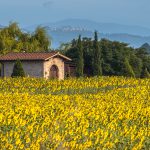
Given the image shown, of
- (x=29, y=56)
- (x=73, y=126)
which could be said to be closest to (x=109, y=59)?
(x=29, y=56)

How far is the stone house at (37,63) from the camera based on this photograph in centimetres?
5656

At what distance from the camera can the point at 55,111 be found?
60.0ft

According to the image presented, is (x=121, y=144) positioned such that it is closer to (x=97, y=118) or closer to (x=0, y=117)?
(x=97, y=118)

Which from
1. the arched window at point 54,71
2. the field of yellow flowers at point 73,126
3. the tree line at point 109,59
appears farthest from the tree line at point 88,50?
the field of yellow flowers at point 73,126

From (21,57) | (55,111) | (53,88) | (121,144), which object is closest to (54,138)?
(121,144)

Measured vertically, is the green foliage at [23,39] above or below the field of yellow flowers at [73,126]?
above

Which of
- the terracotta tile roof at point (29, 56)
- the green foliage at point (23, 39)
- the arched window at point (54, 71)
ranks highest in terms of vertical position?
the green foliage at point (23, 39)

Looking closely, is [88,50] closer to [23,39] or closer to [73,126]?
[23,39]

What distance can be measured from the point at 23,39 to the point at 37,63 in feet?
65.5

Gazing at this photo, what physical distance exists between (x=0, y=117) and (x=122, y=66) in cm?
5514

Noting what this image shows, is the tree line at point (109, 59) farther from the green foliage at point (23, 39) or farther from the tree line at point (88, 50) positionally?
the green foliage at point (23, 39)

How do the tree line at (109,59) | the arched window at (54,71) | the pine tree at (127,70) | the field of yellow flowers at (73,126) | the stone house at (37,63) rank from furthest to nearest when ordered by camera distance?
the tree line at (109,59)
the pine tree at (127,70)
the arched window at (54,71)
the stone house at (37,63)
the field of yellow flowers at (73,126)

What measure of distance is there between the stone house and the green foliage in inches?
525

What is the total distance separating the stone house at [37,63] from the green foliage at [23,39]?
13.3m
